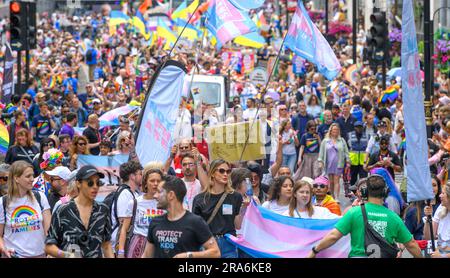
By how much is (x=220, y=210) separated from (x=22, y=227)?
5.59ft

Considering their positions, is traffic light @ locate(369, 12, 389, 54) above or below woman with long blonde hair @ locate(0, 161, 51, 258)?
above

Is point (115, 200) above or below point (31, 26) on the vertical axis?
below

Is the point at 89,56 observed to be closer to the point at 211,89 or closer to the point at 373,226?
the point at 211,89

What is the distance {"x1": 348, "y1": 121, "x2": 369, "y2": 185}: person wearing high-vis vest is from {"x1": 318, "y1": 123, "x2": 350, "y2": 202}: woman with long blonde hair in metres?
0.36

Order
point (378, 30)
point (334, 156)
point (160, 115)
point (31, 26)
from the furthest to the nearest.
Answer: point (378, 30) < point (31, 26) < point (334, 156) < point (160, 115)

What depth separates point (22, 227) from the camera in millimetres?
9844

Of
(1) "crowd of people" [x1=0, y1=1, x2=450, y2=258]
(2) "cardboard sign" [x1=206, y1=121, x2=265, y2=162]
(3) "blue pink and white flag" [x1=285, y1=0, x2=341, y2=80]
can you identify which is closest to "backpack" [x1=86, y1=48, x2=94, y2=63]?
(1) "crowd of people" [x1=0, y1=1, x2=450, y2=258]

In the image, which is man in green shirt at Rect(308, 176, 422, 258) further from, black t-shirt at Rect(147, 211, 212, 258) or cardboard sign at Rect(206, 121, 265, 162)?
cardboard sign at Rect(206, 121, 265, 162)

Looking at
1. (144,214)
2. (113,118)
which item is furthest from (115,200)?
(113,118)

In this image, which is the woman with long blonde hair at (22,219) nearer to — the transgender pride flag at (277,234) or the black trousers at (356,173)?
the transgender pride flag at (277,234)

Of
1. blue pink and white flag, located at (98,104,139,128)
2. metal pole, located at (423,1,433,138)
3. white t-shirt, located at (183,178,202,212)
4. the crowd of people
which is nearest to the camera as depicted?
the crowd of people

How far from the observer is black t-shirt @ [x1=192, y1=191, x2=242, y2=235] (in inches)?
417
